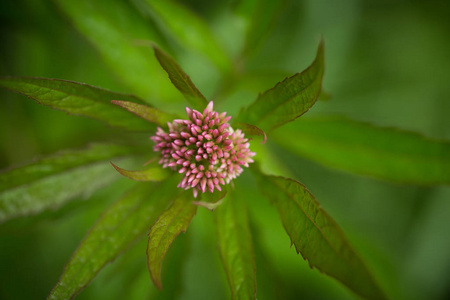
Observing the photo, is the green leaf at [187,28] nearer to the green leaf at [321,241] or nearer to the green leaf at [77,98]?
the green leaf at [77,98]

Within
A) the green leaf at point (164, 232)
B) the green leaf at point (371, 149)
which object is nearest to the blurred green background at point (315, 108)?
the green leaf at point (371, 149)

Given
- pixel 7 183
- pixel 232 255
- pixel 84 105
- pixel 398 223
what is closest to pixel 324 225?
pixel 232 255

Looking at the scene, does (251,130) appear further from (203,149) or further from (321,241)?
(321,241)

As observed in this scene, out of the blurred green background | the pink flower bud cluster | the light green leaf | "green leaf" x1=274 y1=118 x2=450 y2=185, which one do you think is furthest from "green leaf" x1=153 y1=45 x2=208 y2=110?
the blurred green background

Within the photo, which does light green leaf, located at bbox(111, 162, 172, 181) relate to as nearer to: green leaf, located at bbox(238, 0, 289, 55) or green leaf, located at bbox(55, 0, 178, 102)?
green leaf, located at bbox(55, 0, 178, 102)

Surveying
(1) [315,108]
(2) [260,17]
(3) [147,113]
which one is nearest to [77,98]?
(3) [147,113]

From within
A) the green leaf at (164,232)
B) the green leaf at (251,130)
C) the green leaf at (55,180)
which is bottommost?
the green leaf at (164,232)
